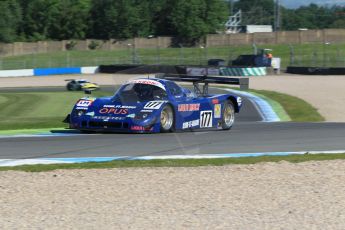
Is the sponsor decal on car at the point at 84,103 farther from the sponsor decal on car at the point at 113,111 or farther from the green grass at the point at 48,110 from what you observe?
the green grass at the point at 48,110

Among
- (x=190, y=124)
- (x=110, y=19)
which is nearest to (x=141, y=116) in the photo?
(x=190, y=124)

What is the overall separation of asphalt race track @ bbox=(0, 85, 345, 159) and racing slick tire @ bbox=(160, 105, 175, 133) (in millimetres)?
224

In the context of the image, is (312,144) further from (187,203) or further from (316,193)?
(187,203)

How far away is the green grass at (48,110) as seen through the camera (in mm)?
17583

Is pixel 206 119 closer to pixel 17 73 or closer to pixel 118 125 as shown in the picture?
pixel 118 125

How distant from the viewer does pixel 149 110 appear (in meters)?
13.6

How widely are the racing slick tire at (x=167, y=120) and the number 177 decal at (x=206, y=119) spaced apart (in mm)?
950

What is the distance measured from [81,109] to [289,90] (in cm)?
2032

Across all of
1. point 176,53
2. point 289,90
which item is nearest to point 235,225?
point 289,90

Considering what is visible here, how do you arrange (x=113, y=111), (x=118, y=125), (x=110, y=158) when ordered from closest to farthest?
1. (x=110, y=158)
2. (x=118, y=125)
3. (x=113, y=111)

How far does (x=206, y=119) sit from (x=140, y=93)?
5.54 feet

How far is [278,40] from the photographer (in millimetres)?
91000

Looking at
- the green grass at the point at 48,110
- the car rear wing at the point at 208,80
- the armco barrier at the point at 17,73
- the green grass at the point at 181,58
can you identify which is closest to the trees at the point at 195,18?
the green grass at the point at 181,58

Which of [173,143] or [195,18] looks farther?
[195,18]
